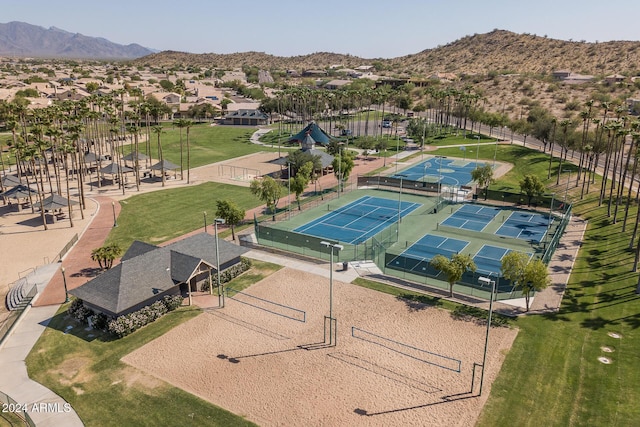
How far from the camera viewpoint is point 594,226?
48.4 metres

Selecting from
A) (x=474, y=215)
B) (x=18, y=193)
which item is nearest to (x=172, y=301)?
(x=18, y=193)

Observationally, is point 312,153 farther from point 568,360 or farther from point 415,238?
point 568,360

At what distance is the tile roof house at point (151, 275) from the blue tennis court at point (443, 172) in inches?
1657

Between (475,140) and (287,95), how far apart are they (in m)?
58.6

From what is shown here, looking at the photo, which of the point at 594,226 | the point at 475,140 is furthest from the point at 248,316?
the point at 475,140

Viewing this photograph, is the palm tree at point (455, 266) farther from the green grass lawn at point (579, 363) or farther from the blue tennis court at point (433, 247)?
the blue tennis court at point (433, 247)

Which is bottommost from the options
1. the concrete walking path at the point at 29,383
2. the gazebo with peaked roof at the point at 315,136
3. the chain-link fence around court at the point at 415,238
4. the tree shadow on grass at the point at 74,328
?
the concrete walking path at the point at 29,383

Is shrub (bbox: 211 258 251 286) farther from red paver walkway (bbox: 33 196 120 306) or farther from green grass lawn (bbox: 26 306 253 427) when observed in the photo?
red paver walkway (bbox: 33 196 120 306)

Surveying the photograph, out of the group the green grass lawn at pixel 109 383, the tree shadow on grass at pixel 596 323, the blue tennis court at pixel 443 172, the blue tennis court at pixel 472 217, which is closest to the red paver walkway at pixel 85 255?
the green grass lawn at pixel 109 383

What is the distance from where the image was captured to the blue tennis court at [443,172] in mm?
71125

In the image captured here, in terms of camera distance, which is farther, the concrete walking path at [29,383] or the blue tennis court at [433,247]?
the blue tennis court at [433,247]

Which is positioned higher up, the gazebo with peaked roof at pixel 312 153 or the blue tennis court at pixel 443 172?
the gazebo with peaked roof at pixel 312 153

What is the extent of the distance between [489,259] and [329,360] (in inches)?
849

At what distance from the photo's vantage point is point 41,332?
98.6ft
